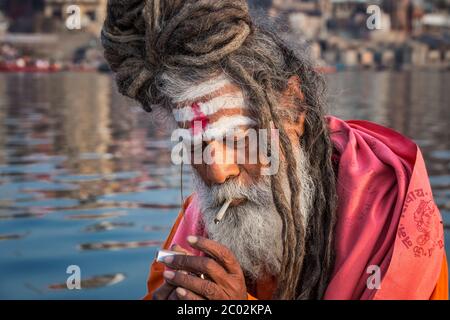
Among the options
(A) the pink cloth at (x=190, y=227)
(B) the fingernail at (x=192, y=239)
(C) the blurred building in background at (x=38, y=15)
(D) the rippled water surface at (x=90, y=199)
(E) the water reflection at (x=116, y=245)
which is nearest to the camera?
(B) the fingernail at (x=192, y=239)

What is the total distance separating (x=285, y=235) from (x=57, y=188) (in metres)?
5.22

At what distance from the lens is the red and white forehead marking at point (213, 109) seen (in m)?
1.97

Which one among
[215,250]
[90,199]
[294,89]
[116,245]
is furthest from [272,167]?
[90,199]

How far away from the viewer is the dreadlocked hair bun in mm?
1918

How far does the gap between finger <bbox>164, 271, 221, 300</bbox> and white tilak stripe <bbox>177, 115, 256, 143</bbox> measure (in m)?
0.35

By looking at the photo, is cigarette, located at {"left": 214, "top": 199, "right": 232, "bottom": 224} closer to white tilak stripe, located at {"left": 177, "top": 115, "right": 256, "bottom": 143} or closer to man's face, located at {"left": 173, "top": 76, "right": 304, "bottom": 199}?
man's face, located at {"left": 173, "top": 76, "right": 304, "bottom": 199}

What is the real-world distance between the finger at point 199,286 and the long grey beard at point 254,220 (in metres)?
0.28

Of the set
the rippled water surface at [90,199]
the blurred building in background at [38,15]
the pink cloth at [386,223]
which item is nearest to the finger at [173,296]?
the pink cloth at [386,223]

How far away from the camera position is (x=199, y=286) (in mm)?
1769

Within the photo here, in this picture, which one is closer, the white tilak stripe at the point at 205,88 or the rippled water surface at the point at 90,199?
the white tilak stripe at the point at 205,88

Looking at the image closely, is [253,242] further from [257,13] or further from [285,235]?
[257,13]

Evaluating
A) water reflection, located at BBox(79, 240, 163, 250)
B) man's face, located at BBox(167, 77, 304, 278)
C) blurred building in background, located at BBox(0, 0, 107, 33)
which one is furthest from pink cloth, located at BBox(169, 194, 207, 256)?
blurred building in background, located at BBox(0, 0, 107, 33)

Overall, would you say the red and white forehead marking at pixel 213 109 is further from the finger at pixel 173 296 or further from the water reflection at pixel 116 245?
the water reflection at pixel 116 245

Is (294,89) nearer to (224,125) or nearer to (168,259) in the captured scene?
(224,125)
